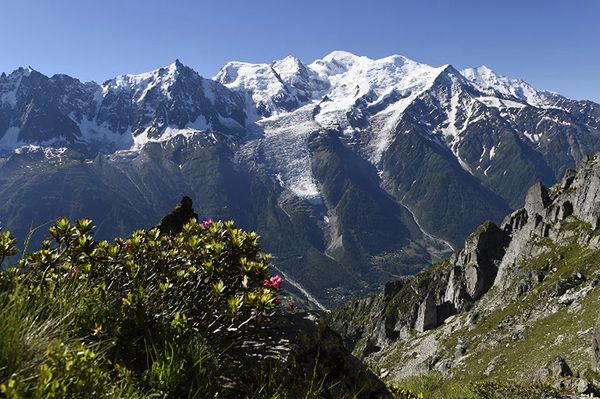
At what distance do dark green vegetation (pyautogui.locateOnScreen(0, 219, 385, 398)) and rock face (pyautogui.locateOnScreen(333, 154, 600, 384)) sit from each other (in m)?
19.2

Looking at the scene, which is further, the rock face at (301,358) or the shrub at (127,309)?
the rock face at (301,358)

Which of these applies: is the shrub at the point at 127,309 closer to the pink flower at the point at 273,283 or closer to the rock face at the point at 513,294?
the pink flower at the point at 273,283

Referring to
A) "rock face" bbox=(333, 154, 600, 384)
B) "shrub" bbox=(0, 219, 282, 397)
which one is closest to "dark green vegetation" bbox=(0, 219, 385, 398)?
"shrub" bbox=(0, 219, 282, 397)

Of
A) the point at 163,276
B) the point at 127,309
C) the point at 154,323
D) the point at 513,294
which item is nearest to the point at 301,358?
the point at 154,323

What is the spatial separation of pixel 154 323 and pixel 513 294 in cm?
11436

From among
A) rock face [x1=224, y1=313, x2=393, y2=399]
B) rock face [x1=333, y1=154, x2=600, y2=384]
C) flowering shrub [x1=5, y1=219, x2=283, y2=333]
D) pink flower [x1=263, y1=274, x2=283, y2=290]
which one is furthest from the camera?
rock face [x1=333, y1=154, x2=600, y2=384]

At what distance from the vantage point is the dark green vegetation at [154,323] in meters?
4.57

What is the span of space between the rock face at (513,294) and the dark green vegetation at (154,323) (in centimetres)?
1917

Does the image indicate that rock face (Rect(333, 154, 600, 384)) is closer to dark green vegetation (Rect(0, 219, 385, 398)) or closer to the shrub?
dark green vegetation (Rect(0, 219, 385, 398))

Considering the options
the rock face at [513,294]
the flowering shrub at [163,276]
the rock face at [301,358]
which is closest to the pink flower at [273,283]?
the flowering shrub at [163,276]

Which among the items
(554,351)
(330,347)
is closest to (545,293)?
(554,351)

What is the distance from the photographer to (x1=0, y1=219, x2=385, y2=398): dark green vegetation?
180 inches

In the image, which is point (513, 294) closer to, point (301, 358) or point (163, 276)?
point (301, 358)

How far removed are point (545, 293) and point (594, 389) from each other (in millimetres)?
78191
